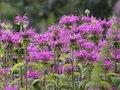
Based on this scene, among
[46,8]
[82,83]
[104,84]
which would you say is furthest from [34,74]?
[46,8]

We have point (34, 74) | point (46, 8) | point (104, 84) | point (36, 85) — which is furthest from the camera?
point (46, 8)

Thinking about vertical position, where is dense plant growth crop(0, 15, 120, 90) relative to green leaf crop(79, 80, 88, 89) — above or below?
above

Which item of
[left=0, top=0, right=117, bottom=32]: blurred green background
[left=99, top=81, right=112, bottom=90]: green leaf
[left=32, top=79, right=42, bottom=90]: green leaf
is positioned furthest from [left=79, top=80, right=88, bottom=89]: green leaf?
[left=0, top=0, right=117, bottom=32]: blurred green background

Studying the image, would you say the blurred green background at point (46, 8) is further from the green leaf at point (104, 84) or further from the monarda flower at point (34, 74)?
the green leaf at point (104, 84)

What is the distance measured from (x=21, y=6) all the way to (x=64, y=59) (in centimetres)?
1105

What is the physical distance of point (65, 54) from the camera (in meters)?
3.26

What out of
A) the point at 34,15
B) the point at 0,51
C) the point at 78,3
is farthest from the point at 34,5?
the point at 0,51

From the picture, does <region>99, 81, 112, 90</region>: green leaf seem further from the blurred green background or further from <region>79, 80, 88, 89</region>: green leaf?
the blurred green background

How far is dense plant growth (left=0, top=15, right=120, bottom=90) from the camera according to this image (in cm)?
300

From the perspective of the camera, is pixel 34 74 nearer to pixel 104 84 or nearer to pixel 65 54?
pixel 65 54

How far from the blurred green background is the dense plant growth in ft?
31.5

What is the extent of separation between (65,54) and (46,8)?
1069cm

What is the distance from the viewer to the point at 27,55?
131 inches

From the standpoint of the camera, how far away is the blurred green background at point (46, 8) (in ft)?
42.8
